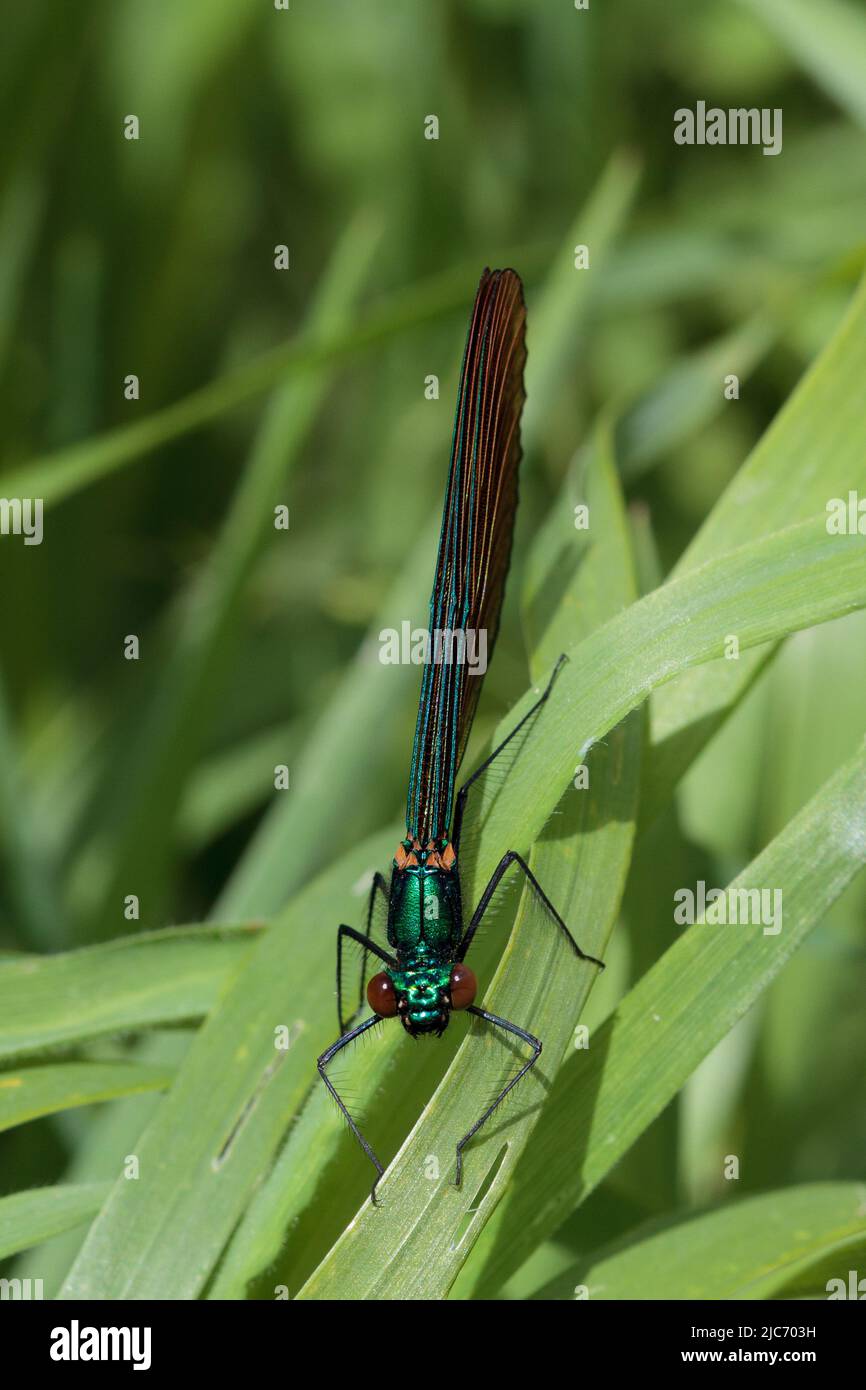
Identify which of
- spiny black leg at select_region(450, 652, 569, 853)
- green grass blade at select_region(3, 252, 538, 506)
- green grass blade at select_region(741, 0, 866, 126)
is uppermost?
green grass blade at select_region(741, 0, 866, 126)

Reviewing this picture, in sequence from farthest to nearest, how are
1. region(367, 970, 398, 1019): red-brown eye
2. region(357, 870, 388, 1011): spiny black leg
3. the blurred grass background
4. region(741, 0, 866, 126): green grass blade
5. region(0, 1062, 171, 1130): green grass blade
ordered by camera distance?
the blurred grass background → region(741, 0, 866, 126): green grass blade → region(357, 870, 388, 1011): spiny black leg → region(0, 1062, 171, 1130): green grass blade → region(367, 970, 398, 1019): red-brown eye

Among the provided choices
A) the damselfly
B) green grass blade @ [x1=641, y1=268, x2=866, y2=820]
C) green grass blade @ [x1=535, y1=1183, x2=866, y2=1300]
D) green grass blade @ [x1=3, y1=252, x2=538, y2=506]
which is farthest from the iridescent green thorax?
green grass blade @ [x1=3, y1=252, x2=538, y2=506]

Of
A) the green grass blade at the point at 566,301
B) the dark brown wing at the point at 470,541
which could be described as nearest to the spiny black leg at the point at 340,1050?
the dark brown wing at the point at 470,541

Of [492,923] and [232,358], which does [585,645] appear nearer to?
[492,923]

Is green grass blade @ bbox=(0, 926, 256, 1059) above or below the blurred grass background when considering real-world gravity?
below

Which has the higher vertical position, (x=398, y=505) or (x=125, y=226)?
(x=125, y=226)

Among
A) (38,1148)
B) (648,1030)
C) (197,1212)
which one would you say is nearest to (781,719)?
(648,1030)

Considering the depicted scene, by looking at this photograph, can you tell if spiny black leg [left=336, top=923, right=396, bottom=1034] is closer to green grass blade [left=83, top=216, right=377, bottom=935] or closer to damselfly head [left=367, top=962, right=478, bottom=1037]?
damselfly head [left=367, top=962, right=478, bottom=1037]
